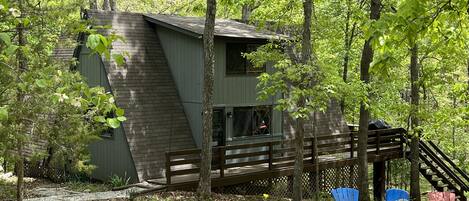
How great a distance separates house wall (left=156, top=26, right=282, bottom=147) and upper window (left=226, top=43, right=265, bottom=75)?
8.1 inches

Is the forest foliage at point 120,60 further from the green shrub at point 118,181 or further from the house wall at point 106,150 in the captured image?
the green shrub at point 118,181

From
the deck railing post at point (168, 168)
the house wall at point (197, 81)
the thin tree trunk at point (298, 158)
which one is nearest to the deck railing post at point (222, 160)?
the deck railing post at point (168, 168)

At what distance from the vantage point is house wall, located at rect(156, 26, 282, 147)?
1658 cm

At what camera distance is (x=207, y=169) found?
13148mm

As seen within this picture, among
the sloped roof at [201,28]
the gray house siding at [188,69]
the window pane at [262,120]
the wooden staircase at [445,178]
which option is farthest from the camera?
the wooden staircase at [445,178]

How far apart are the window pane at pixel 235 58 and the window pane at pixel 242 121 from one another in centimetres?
133

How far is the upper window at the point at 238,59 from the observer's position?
666 inches

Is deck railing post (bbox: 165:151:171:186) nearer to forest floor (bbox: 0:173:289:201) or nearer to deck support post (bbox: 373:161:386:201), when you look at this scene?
forest floor (bbox: 0:173:289:201)

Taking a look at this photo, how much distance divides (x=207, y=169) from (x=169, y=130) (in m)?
3.68

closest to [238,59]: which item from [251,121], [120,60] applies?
[251,121]

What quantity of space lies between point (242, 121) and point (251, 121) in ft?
1.39

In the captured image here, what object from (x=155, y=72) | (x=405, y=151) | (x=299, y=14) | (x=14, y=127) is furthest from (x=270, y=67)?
(x=14, y=127)

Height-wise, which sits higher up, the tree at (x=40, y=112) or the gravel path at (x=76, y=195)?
the tree at (x=40, y=112)

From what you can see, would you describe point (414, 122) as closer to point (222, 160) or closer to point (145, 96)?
point (222, 160)
